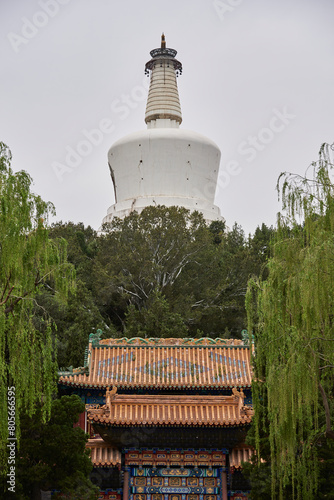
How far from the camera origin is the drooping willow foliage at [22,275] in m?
9.20

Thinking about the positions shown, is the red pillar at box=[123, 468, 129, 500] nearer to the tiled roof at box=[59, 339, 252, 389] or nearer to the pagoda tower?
the tiled roof at box=[59, 339, 252, 389]

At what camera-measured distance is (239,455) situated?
14.8 metres

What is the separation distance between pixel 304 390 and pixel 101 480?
282 inches

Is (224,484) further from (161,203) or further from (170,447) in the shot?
(161,203)

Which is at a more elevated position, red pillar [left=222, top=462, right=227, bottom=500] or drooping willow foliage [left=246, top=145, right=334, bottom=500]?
drooping willow foliage [left=246, top=145, right=334, bottom=500]

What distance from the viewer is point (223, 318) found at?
2569 centimetres

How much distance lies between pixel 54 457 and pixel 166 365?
6.11 metres

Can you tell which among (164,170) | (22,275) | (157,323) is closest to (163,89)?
(164,170)

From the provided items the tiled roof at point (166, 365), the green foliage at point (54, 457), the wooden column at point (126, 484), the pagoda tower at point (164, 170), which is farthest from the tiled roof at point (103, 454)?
the pagoda tower at point (164, 170)

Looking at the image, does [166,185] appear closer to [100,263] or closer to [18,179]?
[100,263]

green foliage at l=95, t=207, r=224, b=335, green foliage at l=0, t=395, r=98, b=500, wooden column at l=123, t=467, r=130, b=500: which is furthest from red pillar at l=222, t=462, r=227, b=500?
green foliage at l=95, t=207, r=224, b=335

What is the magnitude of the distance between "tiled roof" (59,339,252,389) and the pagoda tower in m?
15.3

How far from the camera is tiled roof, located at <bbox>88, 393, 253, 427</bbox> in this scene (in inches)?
557

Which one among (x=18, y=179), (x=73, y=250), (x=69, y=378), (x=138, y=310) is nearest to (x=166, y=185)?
(x=73, y=250)
